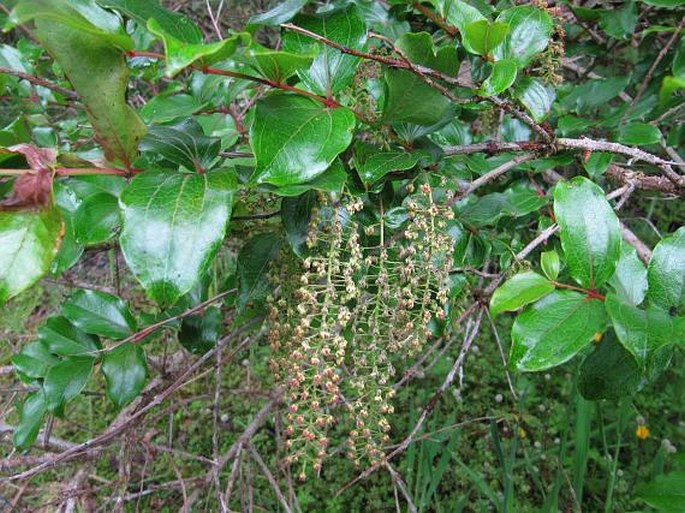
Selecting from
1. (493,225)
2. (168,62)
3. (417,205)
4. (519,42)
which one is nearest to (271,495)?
(493,225)

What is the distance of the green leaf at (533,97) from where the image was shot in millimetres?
919

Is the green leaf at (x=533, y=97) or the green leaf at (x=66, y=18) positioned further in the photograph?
the green leaf at (x=533, y=97)

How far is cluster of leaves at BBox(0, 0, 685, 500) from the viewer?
1.97ft

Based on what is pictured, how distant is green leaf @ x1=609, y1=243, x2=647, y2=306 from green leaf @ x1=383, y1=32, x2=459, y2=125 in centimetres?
35

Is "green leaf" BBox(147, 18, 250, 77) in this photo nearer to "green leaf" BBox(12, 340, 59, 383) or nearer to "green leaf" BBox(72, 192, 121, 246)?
"green leaf" BBox(72, 192, 121, 246)

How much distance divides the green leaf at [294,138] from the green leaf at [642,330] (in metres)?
0.39

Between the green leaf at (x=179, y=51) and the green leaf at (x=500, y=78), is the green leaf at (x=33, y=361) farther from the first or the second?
the green leaf at (x=500, y=78)

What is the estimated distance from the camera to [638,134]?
3.85ft

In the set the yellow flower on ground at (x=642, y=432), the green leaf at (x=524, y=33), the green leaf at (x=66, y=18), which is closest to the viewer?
the green leaf at (x=66, y=18)

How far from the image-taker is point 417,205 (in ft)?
2.66

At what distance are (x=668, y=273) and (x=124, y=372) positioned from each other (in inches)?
37.7

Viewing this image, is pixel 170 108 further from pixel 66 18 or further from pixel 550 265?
pixel 550 265

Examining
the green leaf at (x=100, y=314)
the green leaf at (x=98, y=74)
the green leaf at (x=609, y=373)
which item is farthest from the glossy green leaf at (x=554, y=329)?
the green leaf at (x=100, y=314)

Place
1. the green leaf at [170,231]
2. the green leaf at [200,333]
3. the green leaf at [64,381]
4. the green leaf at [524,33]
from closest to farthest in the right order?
the green leaf at [170,231]
the green leaf at [524,33]
the green leaf at [64,381]
the green leaf at [200,333]
